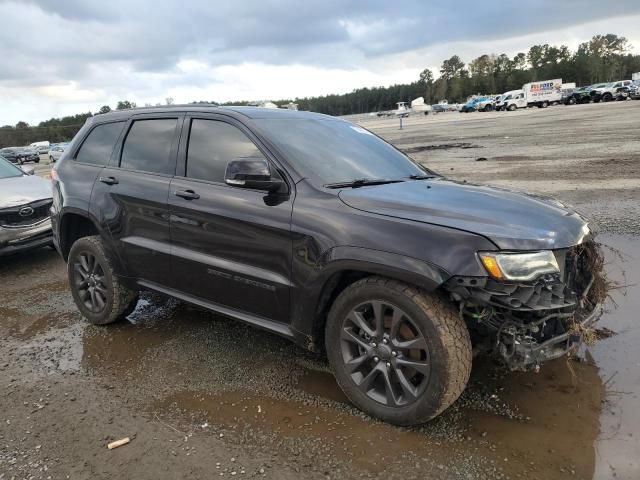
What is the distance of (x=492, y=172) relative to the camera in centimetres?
1241

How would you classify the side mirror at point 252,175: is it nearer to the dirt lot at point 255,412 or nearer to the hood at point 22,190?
the dirt lot at point 255,412

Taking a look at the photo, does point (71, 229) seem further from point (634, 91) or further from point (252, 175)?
point (634, 91)

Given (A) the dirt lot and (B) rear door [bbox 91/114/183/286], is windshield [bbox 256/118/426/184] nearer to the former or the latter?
(B) rear door [bbox 91/114/183/286]

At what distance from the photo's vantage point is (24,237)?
23.1ft

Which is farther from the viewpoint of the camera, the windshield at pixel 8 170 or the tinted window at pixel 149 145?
the windshield at pixel 8 170

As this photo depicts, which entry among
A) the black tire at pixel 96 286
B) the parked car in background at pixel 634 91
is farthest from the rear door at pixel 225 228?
the parked car in background at pixel 634 91

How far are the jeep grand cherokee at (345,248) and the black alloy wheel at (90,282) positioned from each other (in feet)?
0.41

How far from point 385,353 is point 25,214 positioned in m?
6.04

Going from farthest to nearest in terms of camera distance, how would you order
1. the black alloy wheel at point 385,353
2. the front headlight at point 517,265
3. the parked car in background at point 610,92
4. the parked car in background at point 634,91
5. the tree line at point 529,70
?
the tree line at point 529,70
the parked car in background at point 610,92
the parked car in background at point 634,91
the black alloy wheel at point 385,353
the front headlight at point 517,265

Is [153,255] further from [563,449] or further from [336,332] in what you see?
[563,449]

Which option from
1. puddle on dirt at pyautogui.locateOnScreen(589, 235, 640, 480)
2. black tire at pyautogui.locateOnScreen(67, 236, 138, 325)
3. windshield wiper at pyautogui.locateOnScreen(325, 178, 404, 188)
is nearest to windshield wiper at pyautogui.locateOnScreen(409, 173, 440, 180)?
windshield wiper at pyautogui.locateOnScreen(325, 178, 404, 188)

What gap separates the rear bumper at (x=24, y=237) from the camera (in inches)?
271

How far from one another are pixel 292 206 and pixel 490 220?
3.88ft

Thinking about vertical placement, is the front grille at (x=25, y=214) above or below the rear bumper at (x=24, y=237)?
above
